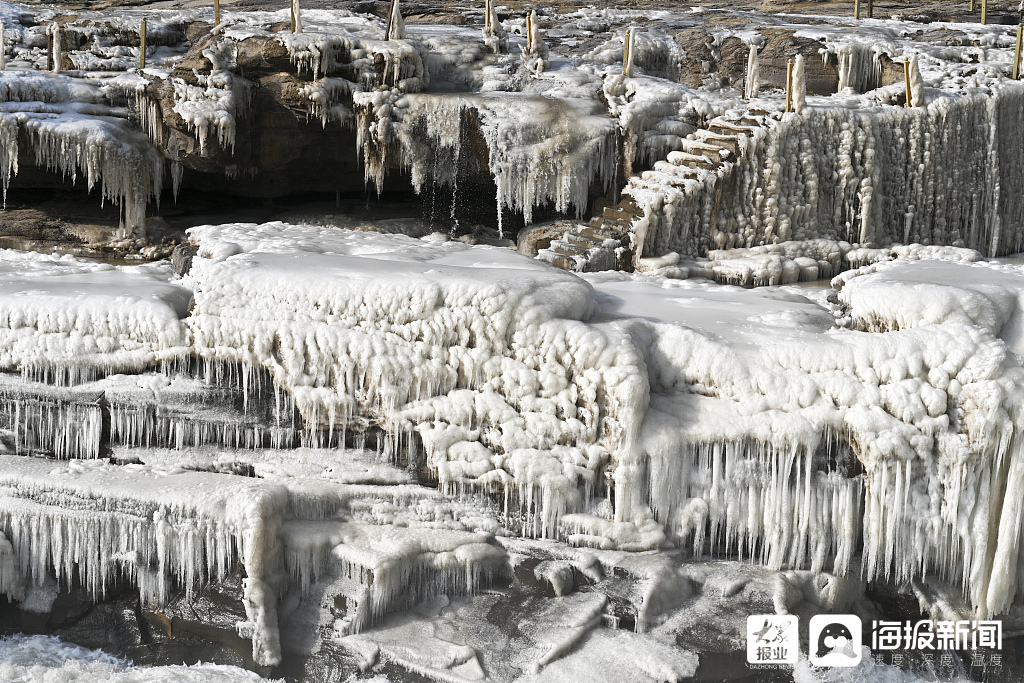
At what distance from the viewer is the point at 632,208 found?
10.7 meters

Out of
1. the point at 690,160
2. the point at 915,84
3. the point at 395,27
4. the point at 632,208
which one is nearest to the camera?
the point at 632,208

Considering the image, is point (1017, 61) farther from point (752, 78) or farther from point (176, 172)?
point (176, 172)

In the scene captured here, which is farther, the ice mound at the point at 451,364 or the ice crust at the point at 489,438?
the ice mound at the point at 451,364

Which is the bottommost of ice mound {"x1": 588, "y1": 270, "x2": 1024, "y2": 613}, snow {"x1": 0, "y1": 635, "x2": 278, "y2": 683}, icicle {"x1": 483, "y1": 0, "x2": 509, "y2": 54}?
snow {"x1": 0, "y1": 635, "x2": 278, "y2": 683}

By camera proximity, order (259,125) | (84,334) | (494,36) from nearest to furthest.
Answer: (84,334)
(259,125)
(494,36)

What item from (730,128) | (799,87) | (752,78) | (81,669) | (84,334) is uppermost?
(752,78)

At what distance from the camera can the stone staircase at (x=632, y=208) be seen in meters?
10.1

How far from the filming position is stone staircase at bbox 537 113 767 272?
10070 millimetres

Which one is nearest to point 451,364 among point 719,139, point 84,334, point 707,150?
point 84,334

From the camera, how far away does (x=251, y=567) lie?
580 cm

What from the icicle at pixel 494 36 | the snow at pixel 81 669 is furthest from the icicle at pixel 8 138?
the snow at pixel 81 669

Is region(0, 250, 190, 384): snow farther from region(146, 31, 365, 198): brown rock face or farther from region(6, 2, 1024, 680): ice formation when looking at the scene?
region(146, 31, 365, 198): brown rock face

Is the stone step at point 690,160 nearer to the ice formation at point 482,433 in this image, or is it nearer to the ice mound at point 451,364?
the ice formation at point 482,433

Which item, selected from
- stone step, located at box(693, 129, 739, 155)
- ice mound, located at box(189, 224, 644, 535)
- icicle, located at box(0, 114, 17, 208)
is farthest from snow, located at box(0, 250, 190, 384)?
stone step, located at box(693, 129, 739, 155)
